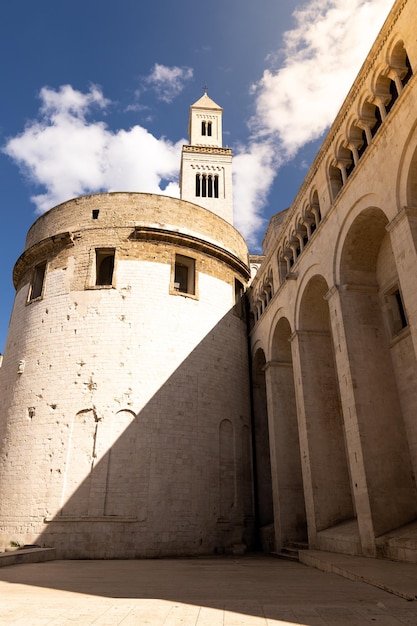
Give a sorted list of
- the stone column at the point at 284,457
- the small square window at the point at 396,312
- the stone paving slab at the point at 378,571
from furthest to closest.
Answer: the stone column at the point at 284,457, the small square window at the point at 396,312, the stone paving slab at the point at 378,571

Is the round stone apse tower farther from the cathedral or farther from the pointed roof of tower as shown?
the pointed roof of tower

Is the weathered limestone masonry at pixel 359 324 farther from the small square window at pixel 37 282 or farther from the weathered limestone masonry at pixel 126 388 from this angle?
the small square window at pixel 37 282

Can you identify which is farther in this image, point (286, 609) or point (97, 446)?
point (97, 446)

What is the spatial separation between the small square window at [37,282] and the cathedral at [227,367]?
0.05 meters

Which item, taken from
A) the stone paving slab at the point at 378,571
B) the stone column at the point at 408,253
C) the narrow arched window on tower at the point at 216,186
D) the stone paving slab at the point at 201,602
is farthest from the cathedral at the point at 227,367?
the narrow arched window on tower at the point at 216,186

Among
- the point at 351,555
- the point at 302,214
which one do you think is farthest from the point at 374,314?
the point at 351,555

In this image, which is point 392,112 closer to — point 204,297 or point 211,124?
point 204,297

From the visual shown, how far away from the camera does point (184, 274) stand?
17.8 metres

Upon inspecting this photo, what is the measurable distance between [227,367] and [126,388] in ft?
13.4

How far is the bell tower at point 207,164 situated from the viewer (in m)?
42.0

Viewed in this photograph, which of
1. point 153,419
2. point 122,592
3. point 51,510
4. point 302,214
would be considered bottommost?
point 122,592

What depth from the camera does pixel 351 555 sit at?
8.92 meters

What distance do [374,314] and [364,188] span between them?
3052mm

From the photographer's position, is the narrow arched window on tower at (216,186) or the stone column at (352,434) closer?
the stone column at (352,434)
